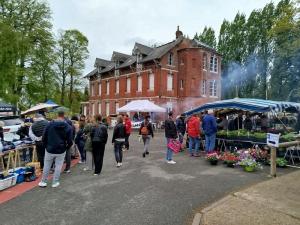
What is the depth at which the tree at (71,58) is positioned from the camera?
39.4 m

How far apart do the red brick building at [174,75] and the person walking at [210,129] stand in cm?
1961

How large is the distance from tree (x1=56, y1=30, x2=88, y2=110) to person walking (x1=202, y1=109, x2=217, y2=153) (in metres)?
30.8

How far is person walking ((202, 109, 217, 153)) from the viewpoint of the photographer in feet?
38.3

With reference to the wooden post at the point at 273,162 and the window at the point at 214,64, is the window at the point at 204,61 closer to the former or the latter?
the window at the point at 214,64

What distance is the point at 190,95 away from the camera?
32.8 m

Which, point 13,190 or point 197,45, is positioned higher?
point 197,45

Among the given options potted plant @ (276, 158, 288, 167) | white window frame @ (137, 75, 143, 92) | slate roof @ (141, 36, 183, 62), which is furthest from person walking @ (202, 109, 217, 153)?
white window frame @ (137, 75, 143, 92)

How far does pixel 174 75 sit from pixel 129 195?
27.8m

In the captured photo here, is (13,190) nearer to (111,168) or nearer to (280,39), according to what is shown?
(111,168)

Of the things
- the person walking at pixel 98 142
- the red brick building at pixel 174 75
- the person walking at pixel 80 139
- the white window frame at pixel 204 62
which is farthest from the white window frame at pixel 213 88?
the person walking at pixel 98 142

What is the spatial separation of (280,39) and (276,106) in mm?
29833

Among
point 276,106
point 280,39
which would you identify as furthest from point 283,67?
point 276,106

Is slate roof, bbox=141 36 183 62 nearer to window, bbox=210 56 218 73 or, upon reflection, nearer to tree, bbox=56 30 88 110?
window, bbox=210 56 218 73

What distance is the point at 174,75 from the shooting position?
109 ft
